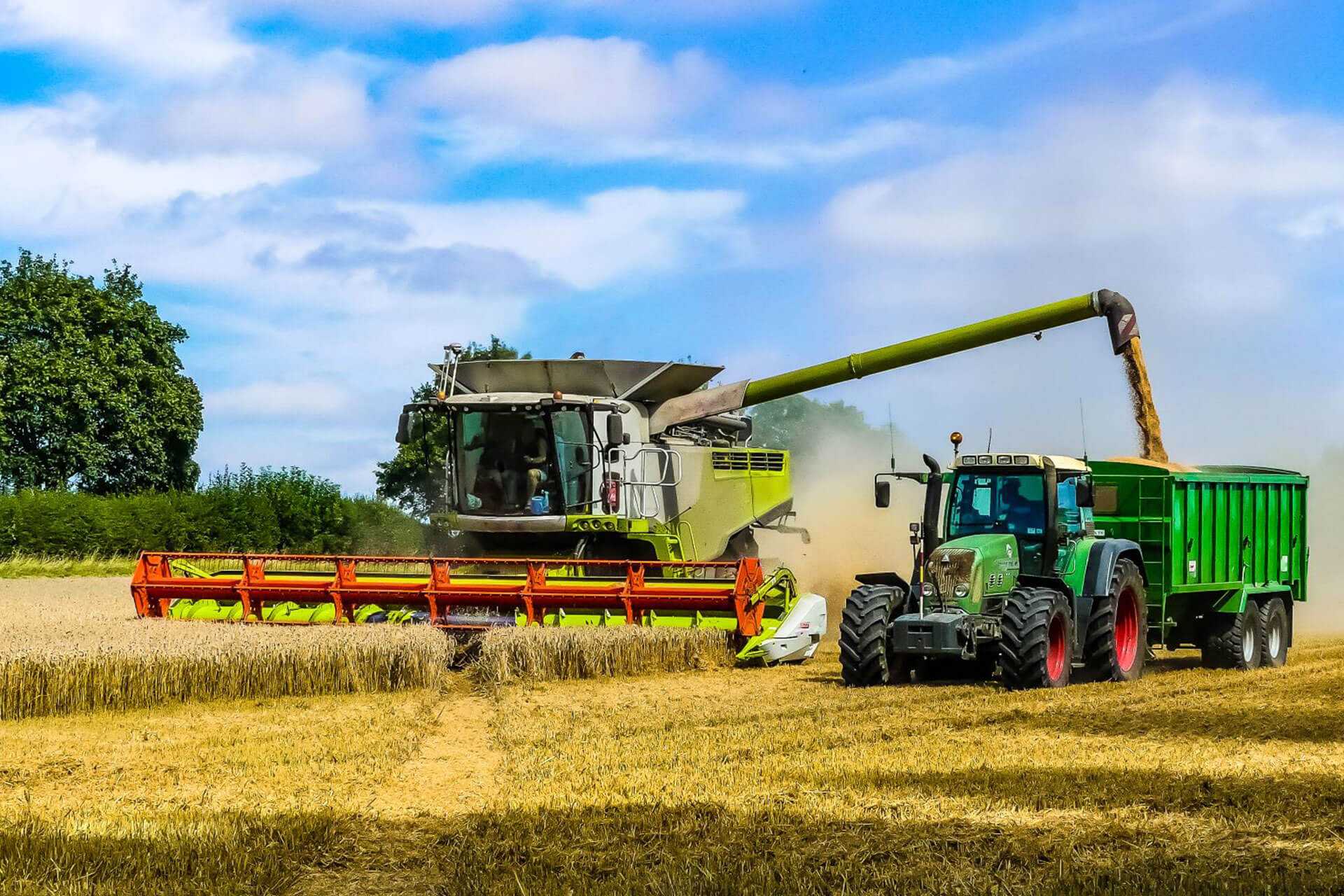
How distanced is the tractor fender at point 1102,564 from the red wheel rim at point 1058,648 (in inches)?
22.6

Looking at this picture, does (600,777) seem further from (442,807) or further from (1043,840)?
(1043,840)

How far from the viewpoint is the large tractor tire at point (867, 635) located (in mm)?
12203

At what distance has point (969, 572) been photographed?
1182cm

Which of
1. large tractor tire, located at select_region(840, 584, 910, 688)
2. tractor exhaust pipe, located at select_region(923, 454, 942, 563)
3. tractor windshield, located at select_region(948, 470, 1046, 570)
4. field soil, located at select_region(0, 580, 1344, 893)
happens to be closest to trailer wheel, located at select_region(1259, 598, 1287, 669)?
field soil, located at select_region(0, 580, 1344, 893)

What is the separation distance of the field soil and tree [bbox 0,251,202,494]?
32518 mm

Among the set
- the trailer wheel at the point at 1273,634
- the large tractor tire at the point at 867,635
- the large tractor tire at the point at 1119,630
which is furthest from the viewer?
the trailer wheel at the point at 1273,634

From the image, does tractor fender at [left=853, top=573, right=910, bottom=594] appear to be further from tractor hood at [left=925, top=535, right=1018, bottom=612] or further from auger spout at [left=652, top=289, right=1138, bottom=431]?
auger spout at [left=652, top=289, right=1138, bottom=431]

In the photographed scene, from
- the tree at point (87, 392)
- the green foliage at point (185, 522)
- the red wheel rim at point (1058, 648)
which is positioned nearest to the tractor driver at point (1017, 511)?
the red wheel rim at point (1058, 648)

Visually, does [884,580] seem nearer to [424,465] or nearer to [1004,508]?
[1004,508]

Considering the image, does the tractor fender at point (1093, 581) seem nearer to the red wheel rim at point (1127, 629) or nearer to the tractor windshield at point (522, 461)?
the red wheel rim at point (1127, 629)

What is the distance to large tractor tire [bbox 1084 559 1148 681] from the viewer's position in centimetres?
1270

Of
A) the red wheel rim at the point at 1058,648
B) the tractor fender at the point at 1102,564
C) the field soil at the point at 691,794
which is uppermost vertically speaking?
the tractor fender at the point at 1102,564

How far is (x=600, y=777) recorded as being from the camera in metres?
8.23

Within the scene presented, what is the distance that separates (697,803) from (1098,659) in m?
6.35
